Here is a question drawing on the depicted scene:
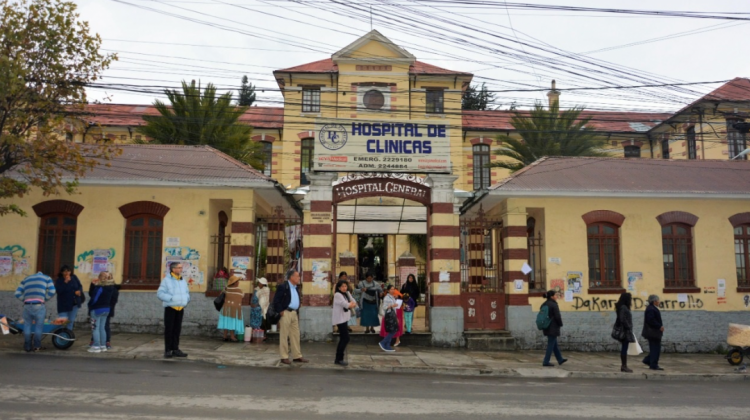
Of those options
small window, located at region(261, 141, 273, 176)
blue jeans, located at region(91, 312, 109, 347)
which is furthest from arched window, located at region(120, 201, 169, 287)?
small window, located at region(261, 141, 273, 176)

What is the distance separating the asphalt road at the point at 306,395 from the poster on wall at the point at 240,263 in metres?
4.76

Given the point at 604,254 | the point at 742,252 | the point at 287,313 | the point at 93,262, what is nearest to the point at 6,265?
the point at 93,262

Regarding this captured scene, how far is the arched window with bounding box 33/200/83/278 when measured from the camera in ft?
53.6

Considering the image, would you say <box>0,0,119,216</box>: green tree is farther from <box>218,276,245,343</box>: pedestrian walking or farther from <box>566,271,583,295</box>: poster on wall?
<box>566,271,583,295</box>: poster on wall

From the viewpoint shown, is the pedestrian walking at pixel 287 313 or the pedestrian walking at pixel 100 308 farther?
the pedestrian walking at pixel 100 308

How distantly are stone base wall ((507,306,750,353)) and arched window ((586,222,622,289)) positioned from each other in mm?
959

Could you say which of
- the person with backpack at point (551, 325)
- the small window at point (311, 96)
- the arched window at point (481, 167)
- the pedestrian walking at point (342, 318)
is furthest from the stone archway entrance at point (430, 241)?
the arched window at point (481, 167)

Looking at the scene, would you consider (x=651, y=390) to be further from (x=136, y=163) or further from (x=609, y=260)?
(x=136, y=163)

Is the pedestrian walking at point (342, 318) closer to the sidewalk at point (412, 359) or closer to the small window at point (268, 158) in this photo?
the sidewalk at point (412, 359)

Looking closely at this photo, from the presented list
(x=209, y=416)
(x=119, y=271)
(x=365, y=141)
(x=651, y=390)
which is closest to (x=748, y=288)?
(x=651, y=390)

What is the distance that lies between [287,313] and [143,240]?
692 cm

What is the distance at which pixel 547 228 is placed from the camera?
17.0m

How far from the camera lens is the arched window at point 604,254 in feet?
56.7

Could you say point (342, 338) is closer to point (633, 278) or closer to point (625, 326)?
point (625, 326)
